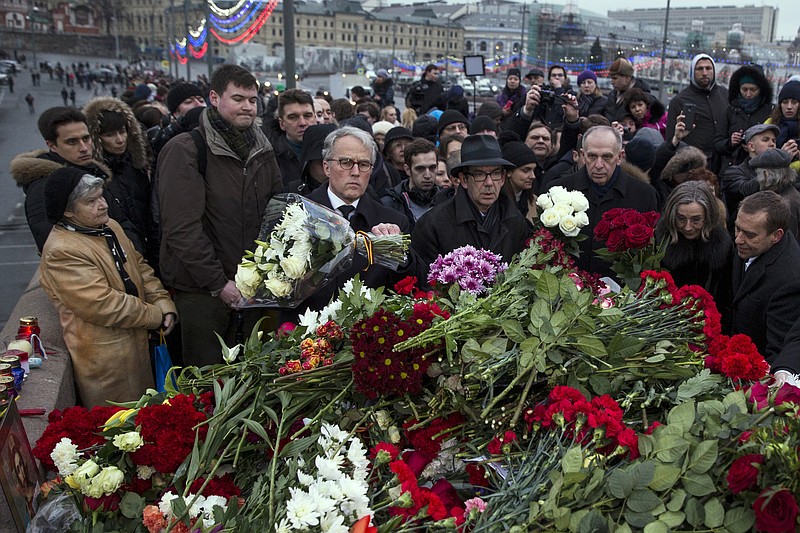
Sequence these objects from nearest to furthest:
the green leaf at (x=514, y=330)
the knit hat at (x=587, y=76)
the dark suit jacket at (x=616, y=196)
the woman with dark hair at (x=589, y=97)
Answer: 1. the green leaf at (x=514, y=330)
2. the dark suit jacket at (x=616, y=196)
3. the woman with dark hair at (x=589, y=97)
4. the knit hat at (x=587, y=76)

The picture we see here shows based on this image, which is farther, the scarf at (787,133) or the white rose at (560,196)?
the scarf at (787,133)

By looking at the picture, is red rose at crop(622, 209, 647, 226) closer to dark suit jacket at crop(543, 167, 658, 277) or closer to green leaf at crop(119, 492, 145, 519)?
dark suit jacket at crop(543, 167, 658, 277)

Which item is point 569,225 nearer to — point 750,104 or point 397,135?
point 397,135

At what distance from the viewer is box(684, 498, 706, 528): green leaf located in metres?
1.59

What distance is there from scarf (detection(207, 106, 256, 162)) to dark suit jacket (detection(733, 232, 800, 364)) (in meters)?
2.75

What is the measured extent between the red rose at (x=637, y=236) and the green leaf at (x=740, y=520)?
151 cm

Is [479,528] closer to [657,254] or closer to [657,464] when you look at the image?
[657,464]

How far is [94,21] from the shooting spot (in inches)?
3787

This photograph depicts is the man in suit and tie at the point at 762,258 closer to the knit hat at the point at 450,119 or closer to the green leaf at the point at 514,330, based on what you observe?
the green leaf at the point at 514,330

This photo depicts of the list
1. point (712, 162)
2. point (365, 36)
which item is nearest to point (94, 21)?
point (365, 36)

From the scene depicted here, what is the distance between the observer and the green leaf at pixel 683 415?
1757mm

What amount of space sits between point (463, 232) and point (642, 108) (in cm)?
443

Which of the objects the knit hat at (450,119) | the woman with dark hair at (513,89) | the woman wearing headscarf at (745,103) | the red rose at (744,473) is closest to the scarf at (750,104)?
the woman wearing headscarf at (745,103)

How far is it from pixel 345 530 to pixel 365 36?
11369 centimetres
